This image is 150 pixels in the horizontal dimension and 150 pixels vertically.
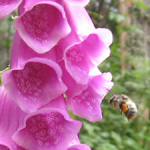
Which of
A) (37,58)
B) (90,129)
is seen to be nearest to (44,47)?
(37,58)

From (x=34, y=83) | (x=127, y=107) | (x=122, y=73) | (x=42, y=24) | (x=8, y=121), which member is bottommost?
(x=122, y=73)

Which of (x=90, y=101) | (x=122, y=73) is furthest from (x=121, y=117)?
(x=90, y=101)

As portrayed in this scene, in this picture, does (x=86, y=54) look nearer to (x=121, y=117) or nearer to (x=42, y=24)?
(x=42, y=24)

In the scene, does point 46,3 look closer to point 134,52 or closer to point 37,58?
point 37,58

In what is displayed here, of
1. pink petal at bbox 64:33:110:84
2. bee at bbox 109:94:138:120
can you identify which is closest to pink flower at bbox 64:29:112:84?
pink petal at bbox 64:33:110:84

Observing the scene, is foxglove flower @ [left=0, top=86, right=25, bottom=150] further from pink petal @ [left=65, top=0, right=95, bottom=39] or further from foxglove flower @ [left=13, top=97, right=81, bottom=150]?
pink petal @ [left=65, top=0, right=95, bottom=39]

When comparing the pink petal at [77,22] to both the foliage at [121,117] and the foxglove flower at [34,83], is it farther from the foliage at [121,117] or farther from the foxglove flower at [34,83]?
the foliage at [121,117]
